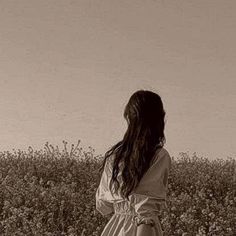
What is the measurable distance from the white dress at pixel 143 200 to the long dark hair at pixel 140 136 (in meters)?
0.04

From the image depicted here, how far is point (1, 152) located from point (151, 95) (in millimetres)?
8520

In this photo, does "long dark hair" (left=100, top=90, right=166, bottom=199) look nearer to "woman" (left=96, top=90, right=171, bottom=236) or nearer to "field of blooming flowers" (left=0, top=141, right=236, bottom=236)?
"woman" (left=96, top=90, right=171, bottom=236)

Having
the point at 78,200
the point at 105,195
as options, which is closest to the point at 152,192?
the point at 105,195

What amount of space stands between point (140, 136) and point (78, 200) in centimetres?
458

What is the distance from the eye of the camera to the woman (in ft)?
13.0

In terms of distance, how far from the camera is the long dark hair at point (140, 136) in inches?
156

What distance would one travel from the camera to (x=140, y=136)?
13.0ft

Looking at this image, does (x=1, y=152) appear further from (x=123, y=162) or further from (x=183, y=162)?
(x=123, y=162)

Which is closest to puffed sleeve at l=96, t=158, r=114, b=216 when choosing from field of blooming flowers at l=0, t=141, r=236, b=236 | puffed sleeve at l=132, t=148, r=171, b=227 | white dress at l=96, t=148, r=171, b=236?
white dress at l=96, t=148, r=171, b=236

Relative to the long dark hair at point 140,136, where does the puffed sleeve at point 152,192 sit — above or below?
below

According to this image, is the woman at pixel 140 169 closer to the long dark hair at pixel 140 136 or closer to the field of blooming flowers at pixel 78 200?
the long dark hair at pixel 140 136

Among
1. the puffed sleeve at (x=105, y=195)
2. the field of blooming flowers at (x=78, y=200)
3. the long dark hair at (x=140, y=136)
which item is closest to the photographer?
the long dark hair at (x=140, y=136)

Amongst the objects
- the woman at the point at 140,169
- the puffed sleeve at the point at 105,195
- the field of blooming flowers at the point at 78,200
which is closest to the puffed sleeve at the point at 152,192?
the woman at the point at 140,169

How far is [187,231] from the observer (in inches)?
305
